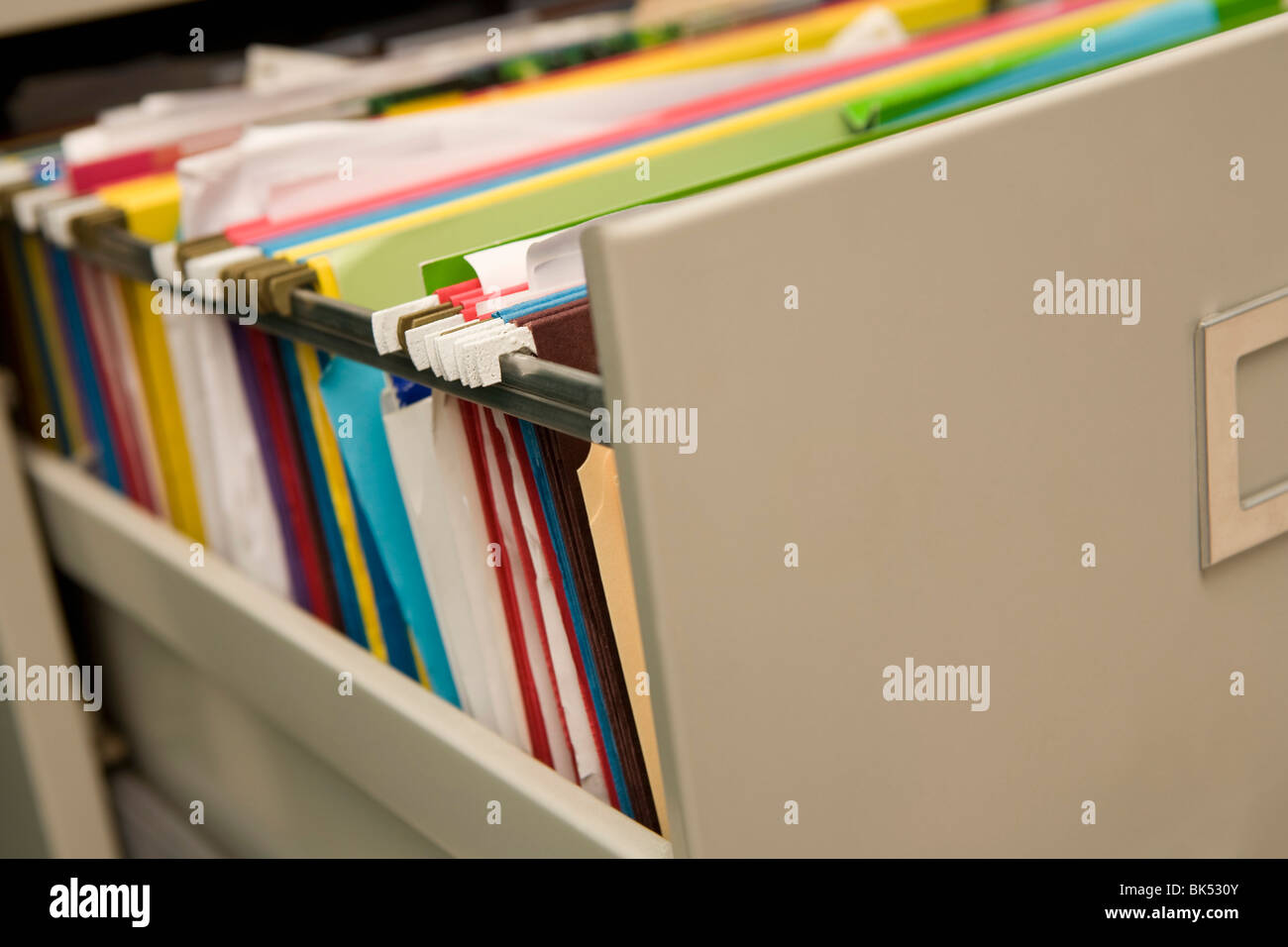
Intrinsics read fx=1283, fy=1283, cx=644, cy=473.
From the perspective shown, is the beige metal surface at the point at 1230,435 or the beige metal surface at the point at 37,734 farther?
the beige metal surface at the point at 37,734

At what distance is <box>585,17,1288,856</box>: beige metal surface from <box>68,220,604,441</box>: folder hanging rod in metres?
0.04

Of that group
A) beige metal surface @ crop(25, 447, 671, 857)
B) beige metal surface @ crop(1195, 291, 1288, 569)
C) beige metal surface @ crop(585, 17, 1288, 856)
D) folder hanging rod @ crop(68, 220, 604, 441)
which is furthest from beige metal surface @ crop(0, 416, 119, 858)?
beige metal surface @ crop(1195, 291, 1288, 569)

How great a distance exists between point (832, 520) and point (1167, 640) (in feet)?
0.79

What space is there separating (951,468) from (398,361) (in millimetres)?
262

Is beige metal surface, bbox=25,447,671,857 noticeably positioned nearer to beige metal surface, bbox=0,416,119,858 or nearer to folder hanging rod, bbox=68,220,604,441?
beige metal surface, bbox=0,416,119,858

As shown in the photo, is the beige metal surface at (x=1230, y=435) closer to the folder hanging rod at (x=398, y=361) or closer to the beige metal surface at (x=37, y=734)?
the folder hanging rod at (x=398, y=361)

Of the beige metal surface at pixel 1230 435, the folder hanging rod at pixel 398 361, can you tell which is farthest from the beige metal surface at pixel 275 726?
the beige metal surface at pixel 1230 435

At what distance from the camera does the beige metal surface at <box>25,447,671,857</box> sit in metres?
0.66

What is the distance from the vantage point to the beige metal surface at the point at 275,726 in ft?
2.15

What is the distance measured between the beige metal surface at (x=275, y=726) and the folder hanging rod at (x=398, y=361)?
0.19 m

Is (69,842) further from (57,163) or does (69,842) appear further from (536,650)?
(536,650)

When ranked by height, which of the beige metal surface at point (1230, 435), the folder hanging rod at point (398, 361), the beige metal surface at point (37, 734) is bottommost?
the beige metal surface at point (37, 734)

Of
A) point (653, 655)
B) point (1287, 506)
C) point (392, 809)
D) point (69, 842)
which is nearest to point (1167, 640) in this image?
point (1287, 506)

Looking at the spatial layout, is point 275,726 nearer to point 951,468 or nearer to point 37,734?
point 37,734
